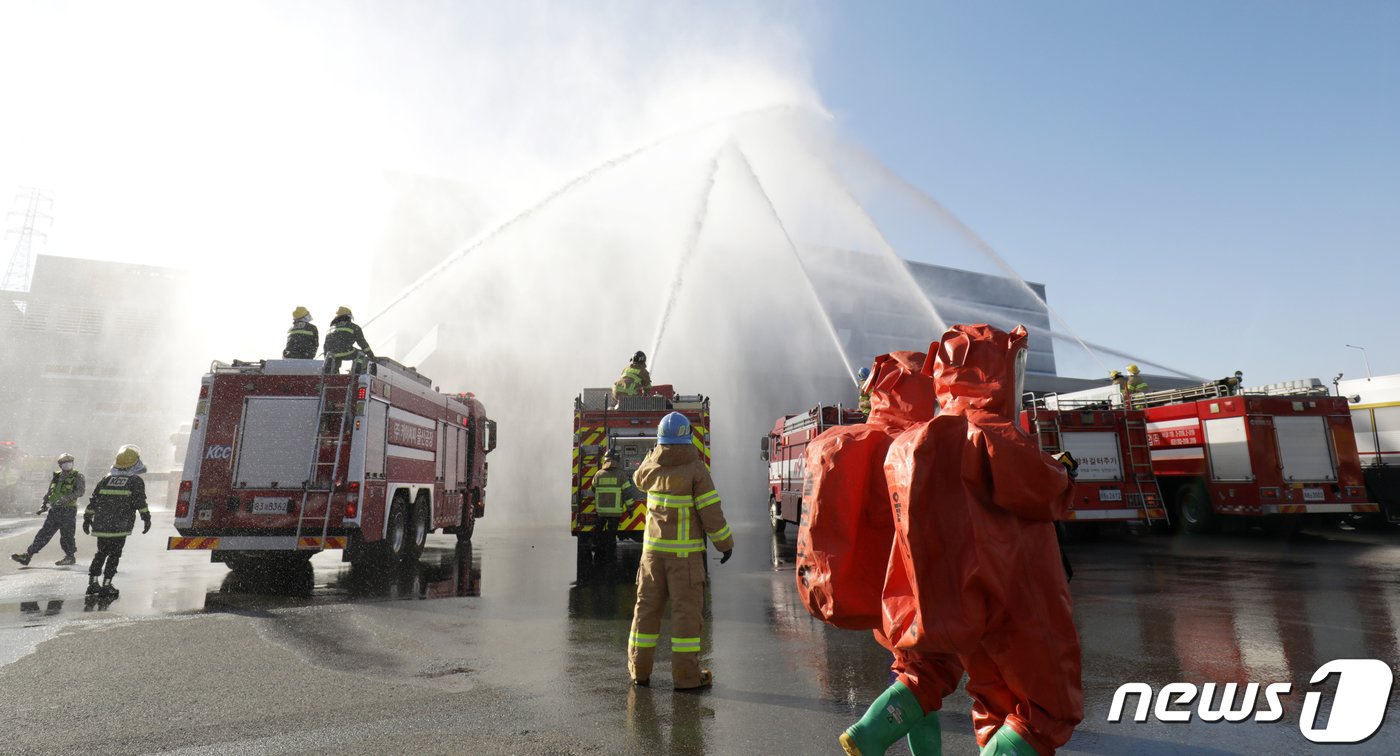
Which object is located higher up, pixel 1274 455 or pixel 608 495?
pixel 1274 455

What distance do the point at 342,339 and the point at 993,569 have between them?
9.16 meters

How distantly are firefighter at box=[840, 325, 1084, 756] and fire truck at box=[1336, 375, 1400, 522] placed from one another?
54.2 ft

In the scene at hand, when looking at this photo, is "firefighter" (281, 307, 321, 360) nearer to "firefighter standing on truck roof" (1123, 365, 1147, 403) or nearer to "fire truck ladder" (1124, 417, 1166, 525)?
"fire truck ladder" (1124, 417, 1166, 525)

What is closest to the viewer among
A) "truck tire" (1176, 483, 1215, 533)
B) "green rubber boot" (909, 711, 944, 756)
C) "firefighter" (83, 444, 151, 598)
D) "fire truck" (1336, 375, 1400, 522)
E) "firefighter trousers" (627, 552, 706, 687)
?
"green rubber boot" (909, 711, 944, 756)

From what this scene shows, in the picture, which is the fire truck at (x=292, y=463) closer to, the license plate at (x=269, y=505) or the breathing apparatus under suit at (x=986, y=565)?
the license plate at (x=269, y=505)

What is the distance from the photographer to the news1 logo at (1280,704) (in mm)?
3574

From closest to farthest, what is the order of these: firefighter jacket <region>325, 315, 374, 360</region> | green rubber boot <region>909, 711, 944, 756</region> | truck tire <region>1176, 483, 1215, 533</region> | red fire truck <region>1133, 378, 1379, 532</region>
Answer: green rubber boot <region>909, 711, 944, 756</region>
firefighter jacket <region>325, 315, 374, 360</region>
red fire truck <region>1133, 378, 1379, 532</region>
truck tire <region>1176, 483, 1215, 533</region>

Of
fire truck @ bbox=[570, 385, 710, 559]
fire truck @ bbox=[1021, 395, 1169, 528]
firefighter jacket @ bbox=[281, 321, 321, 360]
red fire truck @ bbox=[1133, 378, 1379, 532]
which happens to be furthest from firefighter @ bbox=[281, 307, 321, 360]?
red fire truck @ bbox=[1133, 378, 1379, 532]

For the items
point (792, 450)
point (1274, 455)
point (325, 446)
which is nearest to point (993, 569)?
point (325, 446)

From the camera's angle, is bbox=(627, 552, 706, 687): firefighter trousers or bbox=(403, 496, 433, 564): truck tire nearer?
bbox=(627, 552, 706, 687): firefighter trousers

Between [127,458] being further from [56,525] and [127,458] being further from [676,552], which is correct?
[676,552]

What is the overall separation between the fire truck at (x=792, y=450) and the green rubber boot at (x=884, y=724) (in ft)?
21.9

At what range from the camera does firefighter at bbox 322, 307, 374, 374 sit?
29.3 ft

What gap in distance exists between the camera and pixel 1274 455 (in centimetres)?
1222
